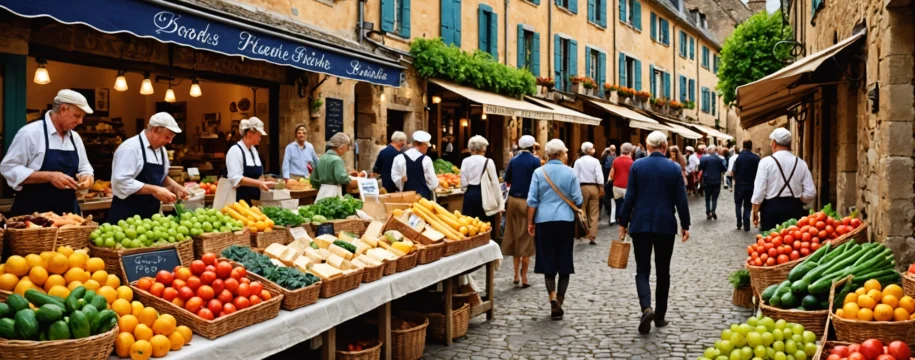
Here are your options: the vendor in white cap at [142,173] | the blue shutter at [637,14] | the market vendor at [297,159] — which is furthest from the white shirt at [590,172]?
the blue shutter at [637,14]

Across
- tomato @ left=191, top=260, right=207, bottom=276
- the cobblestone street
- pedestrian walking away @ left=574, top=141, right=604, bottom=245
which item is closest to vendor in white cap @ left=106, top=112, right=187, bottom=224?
tomato @ left=191, top=260, right=207, bottom=276

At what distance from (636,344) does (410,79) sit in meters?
11.1

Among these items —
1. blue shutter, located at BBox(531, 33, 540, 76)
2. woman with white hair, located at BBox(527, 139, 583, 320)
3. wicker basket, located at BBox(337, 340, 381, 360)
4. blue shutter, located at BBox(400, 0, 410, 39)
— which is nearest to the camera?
wicker basket, located at BBox(337, 340, 381, 360)

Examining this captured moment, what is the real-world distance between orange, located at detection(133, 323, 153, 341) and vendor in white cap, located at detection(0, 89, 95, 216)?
2164mm

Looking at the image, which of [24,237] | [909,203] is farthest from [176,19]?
[909,203]

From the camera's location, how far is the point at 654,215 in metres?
6.51

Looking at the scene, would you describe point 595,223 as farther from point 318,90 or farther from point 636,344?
point 636,344

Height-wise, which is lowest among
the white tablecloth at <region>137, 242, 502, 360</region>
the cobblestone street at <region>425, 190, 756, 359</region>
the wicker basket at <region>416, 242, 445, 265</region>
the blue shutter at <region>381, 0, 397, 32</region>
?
the cobblestone street at <region>425, 190, 756, 359</region>

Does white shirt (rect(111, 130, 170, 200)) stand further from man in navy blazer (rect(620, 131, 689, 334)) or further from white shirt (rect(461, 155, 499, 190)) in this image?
white shirt (rect(461, 155, 499, 190))

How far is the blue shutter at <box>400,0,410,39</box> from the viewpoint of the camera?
15.9 metres

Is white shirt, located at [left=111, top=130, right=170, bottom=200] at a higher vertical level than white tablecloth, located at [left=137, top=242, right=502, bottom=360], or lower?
higher

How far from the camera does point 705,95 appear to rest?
4294 centimetres

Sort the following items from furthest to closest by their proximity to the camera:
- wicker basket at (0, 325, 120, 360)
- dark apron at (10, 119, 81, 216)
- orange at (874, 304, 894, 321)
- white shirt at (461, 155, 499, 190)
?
white shirt at (461, 155, 499, 190) → dark apron at (10, 119, 81, 216) → orange at (874, 304, 894, 321) → wicker basket at (0, 325, 120, 360)


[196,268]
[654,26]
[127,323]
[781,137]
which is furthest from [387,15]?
[654,26]
